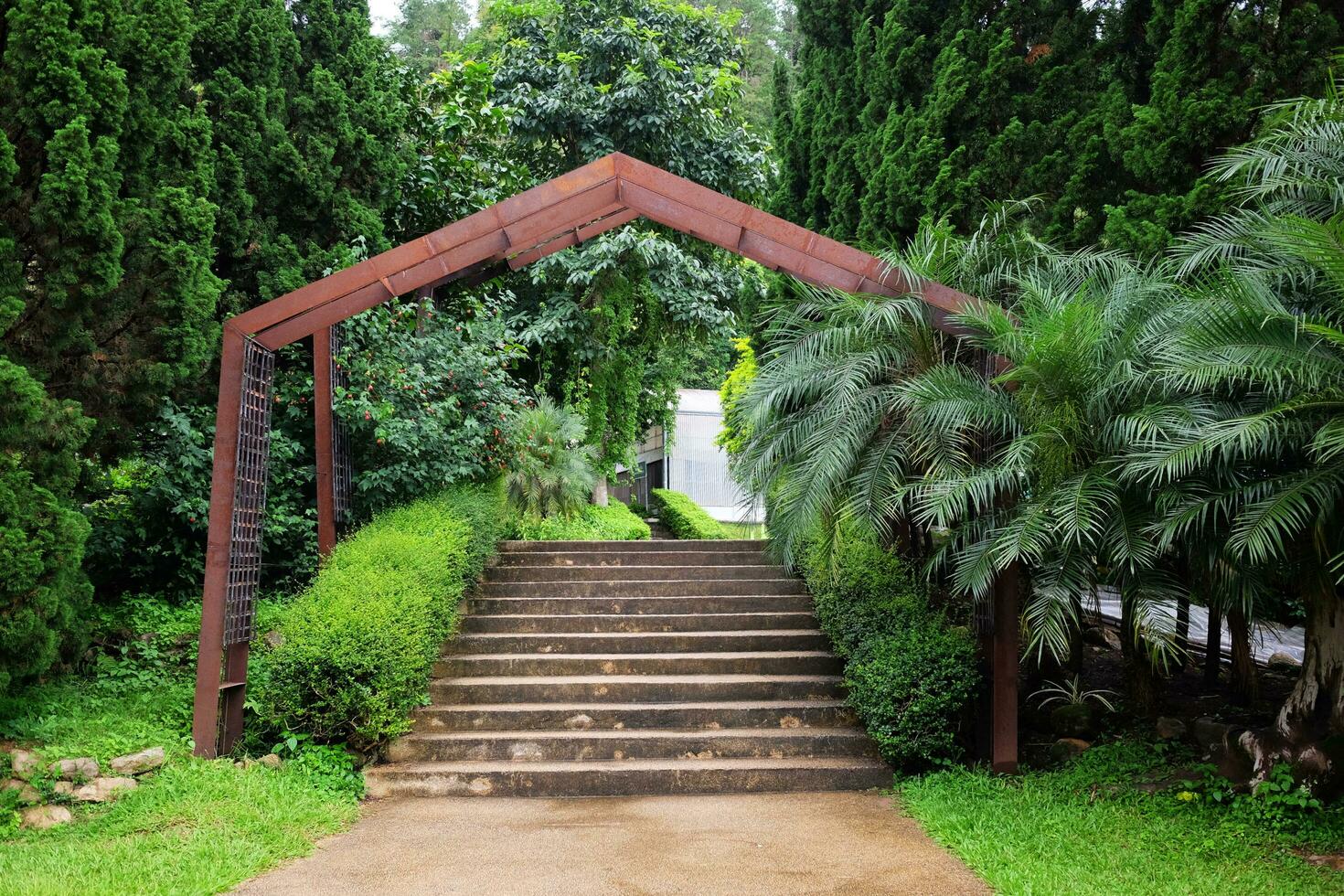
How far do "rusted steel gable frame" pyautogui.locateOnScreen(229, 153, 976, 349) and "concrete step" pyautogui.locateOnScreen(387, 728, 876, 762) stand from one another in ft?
9.84

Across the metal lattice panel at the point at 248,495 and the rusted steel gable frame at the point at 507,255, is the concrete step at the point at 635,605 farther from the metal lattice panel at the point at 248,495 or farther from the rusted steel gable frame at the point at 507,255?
the rusted steel gable frame at the point at 507,255

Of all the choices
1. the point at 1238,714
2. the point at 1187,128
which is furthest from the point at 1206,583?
the point at 1187,128

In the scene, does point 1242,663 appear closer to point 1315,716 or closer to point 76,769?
point 1315,716

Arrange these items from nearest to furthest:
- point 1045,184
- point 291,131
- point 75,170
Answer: point 75,170
point 1045,184
point 291,131

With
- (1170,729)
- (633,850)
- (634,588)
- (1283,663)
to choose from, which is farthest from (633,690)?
(1283,663)

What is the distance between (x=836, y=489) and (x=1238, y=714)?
320cm

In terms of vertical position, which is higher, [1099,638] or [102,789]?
[1099,638]

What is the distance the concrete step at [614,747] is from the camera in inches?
283

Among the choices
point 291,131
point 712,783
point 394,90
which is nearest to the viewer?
point 712,783

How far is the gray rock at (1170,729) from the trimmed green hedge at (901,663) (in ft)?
4.05

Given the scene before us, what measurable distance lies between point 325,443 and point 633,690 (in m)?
3.34

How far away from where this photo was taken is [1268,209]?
17.5 feet

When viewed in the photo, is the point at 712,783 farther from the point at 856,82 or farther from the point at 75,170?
the point at 856,82

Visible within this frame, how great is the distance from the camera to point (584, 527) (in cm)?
1667
